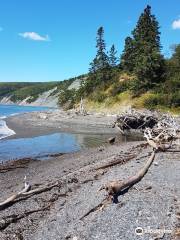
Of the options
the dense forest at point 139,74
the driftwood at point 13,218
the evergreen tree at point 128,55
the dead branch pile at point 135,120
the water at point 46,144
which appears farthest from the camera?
the evergreen tree at point 128,55

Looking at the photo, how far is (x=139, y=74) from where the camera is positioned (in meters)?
66.9

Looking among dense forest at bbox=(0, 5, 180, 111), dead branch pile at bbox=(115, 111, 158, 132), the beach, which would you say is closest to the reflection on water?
dead branch pile at bbox=(115, 111, 158, 132)

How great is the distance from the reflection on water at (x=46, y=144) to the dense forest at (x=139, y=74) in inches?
913

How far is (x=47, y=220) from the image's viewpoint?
10758mm

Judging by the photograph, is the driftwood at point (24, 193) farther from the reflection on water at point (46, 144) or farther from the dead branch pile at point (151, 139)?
the reflection on water at point (46, 144)

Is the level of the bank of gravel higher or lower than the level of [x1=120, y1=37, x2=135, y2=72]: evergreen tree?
lower

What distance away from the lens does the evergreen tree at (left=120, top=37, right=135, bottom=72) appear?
81.3 metres

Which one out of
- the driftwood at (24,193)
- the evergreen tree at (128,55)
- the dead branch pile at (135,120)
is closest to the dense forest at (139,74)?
the evergreen tree at (128,55)

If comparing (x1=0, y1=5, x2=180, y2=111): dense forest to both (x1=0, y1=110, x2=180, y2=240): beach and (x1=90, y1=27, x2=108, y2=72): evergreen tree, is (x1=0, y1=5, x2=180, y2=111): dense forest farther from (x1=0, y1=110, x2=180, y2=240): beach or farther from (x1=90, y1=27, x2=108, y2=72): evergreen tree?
(x1=0, y1=110, x2=180, y2=240): beach

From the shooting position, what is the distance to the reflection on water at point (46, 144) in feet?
87.2

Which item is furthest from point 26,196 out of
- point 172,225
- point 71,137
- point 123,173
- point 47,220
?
point 71,137

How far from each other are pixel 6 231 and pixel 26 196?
10.1 ft

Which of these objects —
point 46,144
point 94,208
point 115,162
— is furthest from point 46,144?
point 94,208

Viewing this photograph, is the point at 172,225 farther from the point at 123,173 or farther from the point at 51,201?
the point at 123,173
